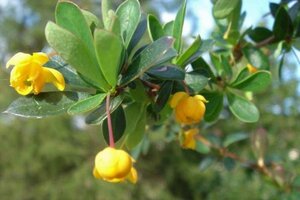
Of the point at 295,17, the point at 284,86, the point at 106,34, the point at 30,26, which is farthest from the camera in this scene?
the point at 30,26

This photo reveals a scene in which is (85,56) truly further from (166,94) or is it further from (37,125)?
(37,125)

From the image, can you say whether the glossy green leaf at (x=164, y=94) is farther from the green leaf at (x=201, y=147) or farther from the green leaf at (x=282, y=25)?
the green leaf at (x=201, y=147)

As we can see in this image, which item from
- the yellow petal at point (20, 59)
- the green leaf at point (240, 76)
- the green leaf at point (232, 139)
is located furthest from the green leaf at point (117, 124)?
the green leaf at point (232, 139)

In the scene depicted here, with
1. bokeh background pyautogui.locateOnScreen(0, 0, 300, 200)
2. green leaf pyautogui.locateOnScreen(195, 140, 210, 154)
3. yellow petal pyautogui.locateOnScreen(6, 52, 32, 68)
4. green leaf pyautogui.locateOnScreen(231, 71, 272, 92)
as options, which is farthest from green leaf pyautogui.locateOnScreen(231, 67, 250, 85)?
bokeh background pyautogui.locateOnScreen(0, 0, 300, 200)

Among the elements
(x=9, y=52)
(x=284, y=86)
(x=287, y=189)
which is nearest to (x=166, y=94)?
(x=287, y=189)

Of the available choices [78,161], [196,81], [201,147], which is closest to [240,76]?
[196,81]
